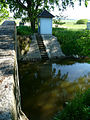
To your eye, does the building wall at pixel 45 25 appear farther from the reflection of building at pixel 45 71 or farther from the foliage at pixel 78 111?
the foliage at pixel 78 111

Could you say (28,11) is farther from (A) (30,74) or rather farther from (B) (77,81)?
(B) (77,81)

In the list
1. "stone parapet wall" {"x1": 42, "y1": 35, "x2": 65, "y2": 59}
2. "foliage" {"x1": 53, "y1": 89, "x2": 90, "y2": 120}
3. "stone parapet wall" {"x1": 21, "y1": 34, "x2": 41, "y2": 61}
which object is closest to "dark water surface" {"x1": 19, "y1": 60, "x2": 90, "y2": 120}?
"foliage" {"x1": 53, "y1": 89, "x2": 90, "y2": 120}

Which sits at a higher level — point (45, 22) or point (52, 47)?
point (45, 22)

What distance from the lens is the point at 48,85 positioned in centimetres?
772

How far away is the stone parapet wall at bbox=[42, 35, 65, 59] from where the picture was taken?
1354cm

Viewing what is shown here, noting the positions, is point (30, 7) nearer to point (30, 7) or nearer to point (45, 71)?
point (30, 7)

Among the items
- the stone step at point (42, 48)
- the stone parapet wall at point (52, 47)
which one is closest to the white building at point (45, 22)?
the stone parapet wall at point (52, 47)

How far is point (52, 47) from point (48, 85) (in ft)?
24.5

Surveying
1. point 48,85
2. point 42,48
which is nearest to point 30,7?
point 42,48

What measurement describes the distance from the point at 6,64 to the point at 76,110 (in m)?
3.25

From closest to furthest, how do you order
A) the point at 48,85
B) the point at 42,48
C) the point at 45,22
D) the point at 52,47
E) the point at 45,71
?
the point at 48,85, the point at 45,71, the point at 42,48, the point at 52,47, the point at 45,22

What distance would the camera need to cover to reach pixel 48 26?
1727cm

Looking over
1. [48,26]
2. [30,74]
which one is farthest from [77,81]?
[48,26]

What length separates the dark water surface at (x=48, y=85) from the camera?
18.3 feet
